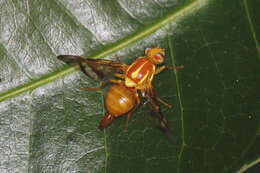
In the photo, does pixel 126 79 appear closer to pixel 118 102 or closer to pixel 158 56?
pixel 118 102

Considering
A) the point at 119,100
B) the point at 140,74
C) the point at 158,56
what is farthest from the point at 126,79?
the point at 158,56

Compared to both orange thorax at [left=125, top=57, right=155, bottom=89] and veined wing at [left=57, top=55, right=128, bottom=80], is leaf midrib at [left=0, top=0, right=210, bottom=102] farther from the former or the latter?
orange thorax at [left=125, top=57, right=155, bottom=89]

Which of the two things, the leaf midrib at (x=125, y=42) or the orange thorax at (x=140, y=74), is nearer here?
the leaf midrib at (x=125, y=42)

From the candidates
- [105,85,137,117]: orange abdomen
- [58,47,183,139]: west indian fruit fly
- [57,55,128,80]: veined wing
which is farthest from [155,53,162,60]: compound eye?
[105,85,137,117]: orange abdomen

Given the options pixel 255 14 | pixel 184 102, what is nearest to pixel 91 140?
pixel 184 102

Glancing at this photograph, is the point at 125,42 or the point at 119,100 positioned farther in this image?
the point at 119,100

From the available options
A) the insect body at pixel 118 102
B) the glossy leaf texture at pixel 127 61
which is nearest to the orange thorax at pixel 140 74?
the insect body at pixel 118 102

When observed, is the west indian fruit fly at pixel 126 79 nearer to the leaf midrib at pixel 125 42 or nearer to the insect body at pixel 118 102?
the insect body at pixel 118 102

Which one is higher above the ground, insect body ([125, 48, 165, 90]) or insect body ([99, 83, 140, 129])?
insect body ([125, 48, 165, 90])

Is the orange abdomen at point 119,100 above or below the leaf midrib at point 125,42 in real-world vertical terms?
below
